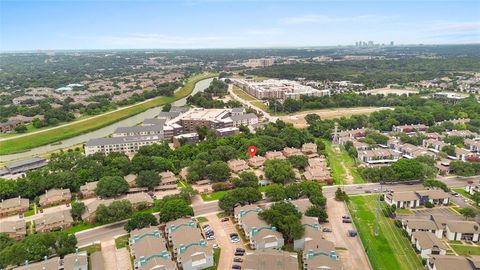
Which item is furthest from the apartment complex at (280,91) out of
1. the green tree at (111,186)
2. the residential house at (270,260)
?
the residential house at (270,260)

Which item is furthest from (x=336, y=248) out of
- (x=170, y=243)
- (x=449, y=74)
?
(x=449, y=74)

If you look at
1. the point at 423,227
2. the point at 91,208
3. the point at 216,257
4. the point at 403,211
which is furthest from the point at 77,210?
the point at 403,211

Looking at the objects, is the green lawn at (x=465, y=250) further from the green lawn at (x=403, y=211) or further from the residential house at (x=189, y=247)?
the residential house at (x=189, y=247)

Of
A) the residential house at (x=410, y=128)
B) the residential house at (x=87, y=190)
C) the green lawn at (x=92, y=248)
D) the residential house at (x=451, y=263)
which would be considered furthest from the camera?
the residential house at (x=410, y=128)

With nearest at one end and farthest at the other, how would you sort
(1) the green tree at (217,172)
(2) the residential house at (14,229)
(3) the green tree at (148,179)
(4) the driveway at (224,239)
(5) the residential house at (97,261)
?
(5) the residential house at (97,261), (4) the driveway at (224,239), (2) the residential house at (14,229), (3) the green tree at (148,179), (1) the green tree at (217,172)

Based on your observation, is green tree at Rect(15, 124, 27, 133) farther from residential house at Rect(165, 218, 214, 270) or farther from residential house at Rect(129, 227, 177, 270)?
residential house at Rect(165, 218, 214, 270)

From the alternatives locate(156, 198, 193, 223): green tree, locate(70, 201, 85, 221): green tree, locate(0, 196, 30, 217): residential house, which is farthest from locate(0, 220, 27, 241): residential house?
locate(156, 198, 193, 223): green tree
